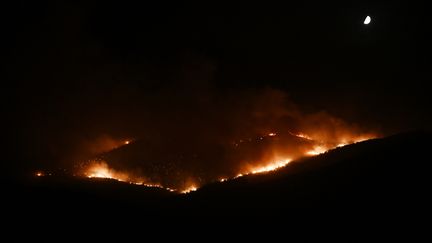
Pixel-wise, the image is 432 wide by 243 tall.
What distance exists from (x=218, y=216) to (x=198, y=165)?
581 centimetres

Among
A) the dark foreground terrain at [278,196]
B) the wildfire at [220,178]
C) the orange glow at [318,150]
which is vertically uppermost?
the orange glow at [318,150]

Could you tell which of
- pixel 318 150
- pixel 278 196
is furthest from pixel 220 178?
pixel 318 150

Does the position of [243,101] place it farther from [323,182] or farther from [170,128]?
[323,182]

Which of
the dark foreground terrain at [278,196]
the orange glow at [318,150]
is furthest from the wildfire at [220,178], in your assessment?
the dark foreground terrain at [278,196]

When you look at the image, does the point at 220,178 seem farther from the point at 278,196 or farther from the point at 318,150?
the point at 318,150

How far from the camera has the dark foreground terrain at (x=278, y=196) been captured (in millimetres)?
10633

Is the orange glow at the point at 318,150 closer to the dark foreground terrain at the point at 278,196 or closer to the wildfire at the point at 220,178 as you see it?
the wildfire at the point at 220,178

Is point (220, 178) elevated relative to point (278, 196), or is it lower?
elevated

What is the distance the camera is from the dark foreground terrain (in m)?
10.6

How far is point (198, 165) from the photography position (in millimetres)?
17250

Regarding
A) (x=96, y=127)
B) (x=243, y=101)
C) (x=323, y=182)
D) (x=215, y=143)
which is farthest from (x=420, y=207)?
(x=96, y=127)

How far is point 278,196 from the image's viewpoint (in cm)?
1219

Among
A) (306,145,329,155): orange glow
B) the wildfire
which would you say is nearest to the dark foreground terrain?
the wildfire

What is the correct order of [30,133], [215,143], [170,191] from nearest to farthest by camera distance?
[170,191]
[215,143]
[30,133]
